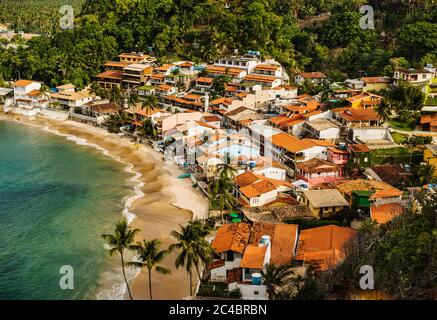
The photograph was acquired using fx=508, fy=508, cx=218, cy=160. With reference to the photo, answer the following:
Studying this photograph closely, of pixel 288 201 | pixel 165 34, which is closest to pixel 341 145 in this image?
pixel 288 201

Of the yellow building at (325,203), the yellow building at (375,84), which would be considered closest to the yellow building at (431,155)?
the yellow building at (325,203)

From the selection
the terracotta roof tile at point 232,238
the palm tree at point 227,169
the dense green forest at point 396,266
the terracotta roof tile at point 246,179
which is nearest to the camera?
the dense green forest at point 396,266

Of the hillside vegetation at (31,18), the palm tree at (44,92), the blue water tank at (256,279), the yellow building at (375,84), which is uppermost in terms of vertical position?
the hillside vegetation at (31,18)

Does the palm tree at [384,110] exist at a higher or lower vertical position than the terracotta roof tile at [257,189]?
higher

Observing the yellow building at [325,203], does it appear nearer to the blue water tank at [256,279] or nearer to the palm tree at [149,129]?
A: the blue water tank at [256,279]

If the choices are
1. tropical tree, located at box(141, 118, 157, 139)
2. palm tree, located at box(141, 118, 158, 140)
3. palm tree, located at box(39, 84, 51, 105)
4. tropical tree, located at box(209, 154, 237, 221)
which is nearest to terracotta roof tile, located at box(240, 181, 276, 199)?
tropical tree, located at box(209, 154, 237, 221)

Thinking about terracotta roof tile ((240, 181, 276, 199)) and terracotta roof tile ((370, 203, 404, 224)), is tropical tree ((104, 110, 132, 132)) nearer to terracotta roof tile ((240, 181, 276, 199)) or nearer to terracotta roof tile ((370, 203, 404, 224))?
terracotta roof tile ((240, 181, 276, 199))

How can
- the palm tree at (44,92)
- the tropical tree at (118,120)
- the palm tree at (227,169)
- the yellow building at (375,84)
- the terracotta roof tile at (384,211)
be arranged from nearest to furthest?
1. the terracotta roof tile at (384,211)
2. the palm tree at (227,169)
3. the yellow building at (375,84)
4. the tropical tree at (118,120)
5. the palm tree at (44,92)
